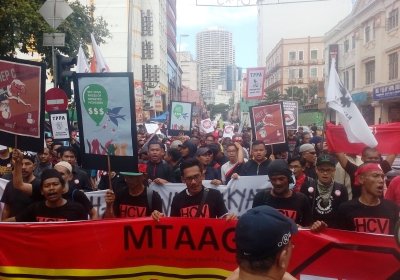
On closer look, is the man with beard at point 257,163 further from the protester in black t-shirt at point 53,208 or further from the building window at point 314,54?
the building window at point 314,54

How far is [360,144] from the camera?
23.7ft

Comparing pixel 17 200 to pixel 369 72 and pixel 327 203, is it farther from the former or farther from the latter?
pixel 369 72

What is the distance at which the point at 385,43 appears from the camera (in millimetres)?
34188

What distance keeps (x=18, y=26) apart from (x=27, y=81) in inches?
533

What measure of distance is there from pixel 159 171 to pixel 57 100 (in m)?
3.88

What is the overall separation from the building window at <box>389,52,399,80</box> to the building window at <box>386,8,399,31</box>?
1742 mm

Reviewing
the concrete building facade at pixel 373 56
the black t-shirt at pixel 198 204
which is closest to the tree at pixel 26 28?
the black t-shirt at pixel 198 204

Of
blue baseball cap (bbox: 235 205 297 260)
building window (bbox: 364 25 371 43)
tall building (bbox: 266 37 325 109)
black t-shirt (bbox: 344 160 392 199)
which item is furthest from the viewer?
tall building (bbox: 266 37 325 109)

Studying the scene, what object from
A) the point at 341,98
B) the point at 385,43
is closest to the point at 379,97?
the point at 385,43

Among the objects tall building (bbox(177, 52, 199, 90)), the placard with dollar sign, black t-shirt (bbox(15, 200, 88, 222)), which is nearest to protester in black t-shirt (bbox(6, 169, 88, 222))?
black t-shirt (bbox(15, 200, 88, 222))

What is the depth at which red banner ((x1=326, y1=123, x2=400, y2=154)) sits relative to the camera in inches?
286

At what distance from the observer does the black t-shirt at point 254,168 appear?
718cm

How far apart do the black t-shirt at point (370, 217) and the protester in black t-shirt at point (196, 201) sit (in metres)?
1.05

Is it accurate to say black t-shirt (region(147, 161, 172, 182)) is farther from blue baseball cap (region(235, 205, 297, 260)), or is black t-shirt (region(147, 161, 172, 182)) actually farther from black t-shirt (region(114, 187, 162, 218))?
blue baseball cap (region(235, 205, 297, 260))
